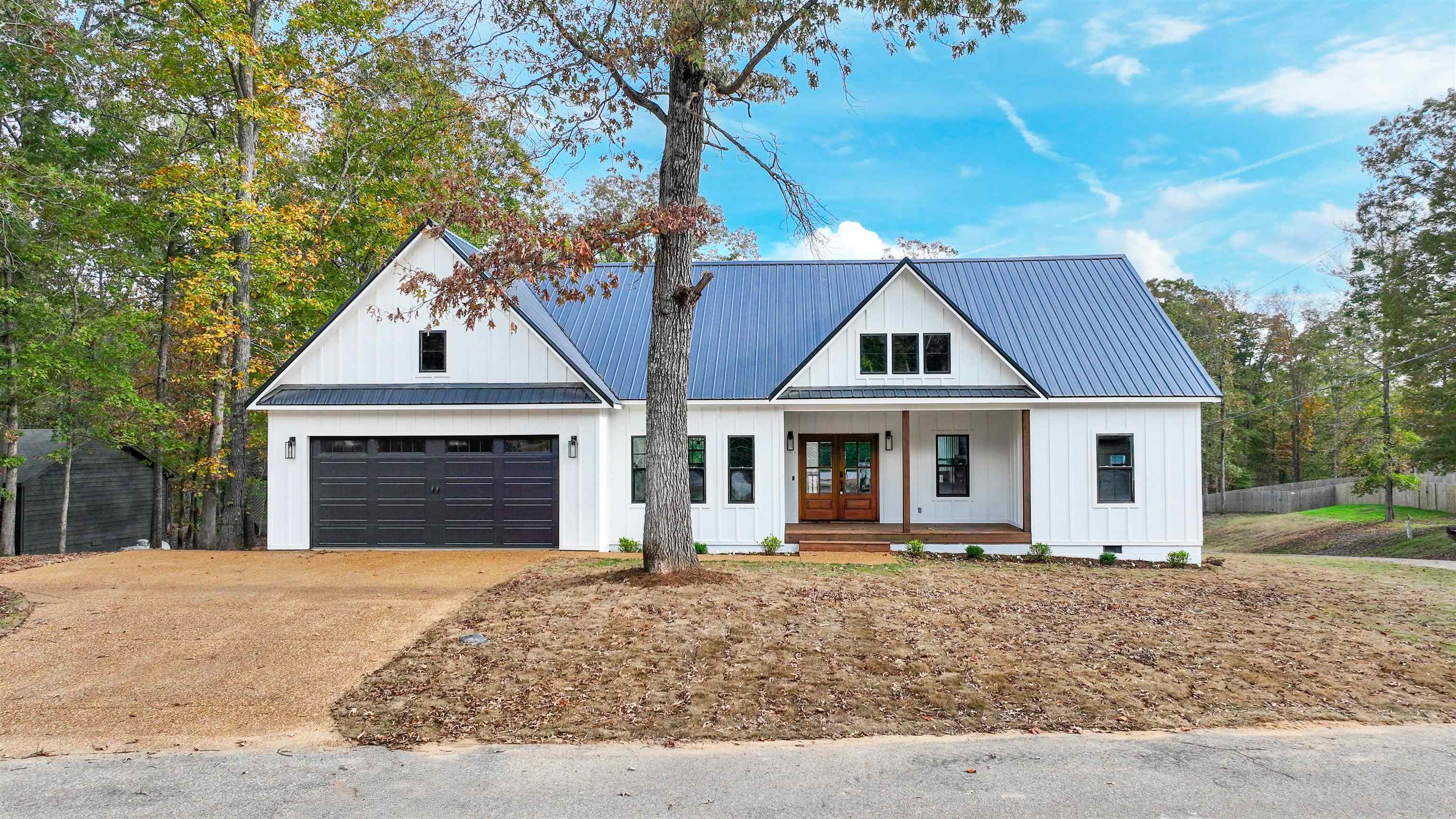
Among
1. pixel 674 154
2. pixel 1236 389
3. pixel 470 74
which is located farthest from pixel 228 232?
pixel 1236 389

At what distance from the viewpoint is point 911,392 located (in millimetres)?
14203

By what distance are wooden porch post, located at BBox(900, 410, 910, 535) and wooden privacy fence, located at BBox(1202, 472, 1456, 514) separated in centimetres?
1494

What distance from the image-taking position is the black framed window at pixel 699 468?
14.4 m

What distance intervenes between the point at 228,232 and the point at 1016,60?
16560 millimetres

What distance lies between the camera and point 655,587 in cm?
920

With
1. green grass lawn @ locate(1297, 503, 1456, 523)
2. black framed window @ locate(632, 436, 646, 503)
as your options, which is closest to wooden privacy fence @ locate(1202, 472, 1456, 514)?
green grass lawn @ locate(1297, 503, 1456, 523)

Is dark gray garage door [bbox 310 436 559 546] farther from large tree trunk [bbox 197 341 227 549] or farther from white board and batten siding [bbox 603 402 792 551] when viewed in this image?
large tree trunk [bbox 197 341 227 549]

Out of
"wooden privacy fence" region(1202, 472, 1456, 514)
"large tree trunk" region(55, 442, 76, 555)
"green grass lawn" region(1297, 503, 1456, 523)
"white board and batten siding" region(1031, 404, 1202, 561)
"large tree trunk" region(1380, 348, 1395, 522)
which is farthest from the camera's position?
"wooden privacy fence" region(1202, 472, 1456, 514)

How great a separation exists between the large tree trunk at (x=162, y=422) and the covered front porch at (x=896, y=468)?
14.8 meters

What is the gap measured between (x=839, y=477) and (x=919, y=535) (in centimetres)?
241

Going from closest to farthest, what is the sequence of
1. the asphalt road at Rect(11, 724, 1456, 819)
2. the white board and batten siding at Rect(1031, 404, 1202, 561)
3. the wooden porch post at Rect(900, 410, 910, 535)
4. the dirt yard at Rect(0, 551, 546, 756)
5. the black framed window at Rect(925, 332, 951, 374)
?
1. the asphalt road at Rect(11, 724, 1456, 819)
2. the dirt yard at Rect(0, 551, 546, 756)
3. the white board and batten siding at Rect(1031, 404, 1202, 561)
4. the black framed window at Rect(925, 332, 951, 374)
5. the wooden porch post at Rect(900, 410, 910, 535)

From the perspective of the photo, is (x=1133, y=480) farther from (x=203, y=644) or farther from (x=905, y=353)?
(x=203, y=644)

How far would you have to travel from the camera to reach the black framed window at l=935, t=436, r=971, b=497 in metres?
15.9

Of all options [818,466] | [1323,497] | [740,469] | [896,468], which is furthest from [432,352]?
[1323,497]
